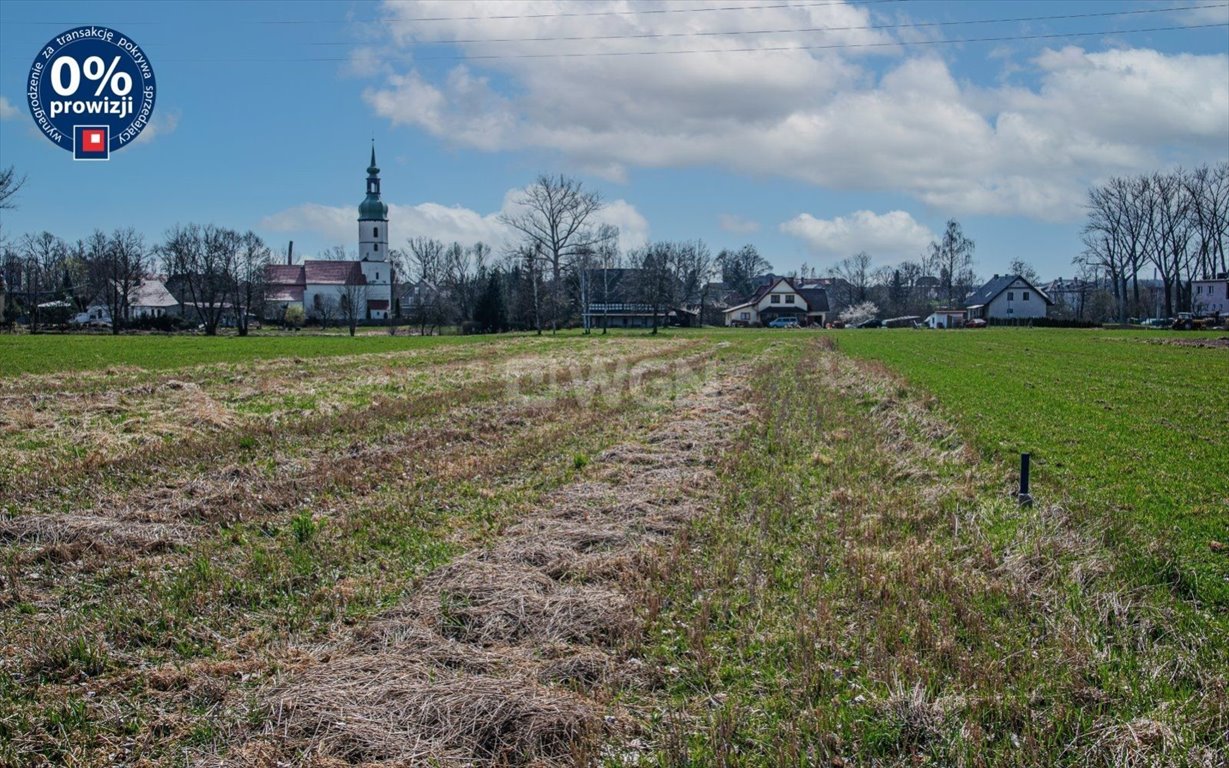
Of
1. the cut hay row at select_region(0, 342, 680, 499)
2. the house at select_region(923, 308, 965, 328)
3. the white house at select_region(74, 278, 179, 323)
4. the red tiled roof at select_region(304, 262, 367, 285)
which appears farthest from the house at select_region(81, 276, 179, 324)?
the house at select_region(923, 308, 965, 328)

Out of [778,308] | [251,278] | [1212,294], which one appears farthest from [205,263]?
[1212,294]

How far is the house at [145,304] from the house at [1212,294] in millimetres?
139069

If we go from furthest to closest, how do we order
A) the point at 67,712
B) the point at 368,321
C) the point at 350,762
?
the point at 368,321 < the point at 67,712 < the point at 350,762

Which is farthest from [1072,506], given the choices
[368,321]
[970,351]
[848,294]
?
[848,294]

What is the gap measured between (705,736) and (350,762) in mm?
2048

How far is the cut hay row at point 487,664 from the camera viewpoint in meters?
4.58

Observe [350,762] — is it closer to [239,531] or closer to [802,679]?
[802,679]

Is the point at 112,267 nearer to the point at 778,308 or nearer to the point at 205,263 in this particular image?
the point at 205,263

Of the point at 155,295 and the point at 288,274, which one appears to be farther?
the point at 288,274

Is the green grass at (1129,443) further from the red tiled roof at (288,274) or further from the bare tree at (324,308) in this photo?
the red tiled roof at (288,274)

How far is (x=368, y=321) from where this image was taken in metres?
116

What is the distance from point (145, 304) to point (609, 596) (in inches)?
5007

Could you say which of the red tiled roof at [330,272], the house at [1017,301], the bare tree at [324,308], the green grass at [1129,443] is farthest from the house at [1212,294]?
the red tiled roof at [330,272]

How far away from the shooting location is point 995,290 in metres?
116
